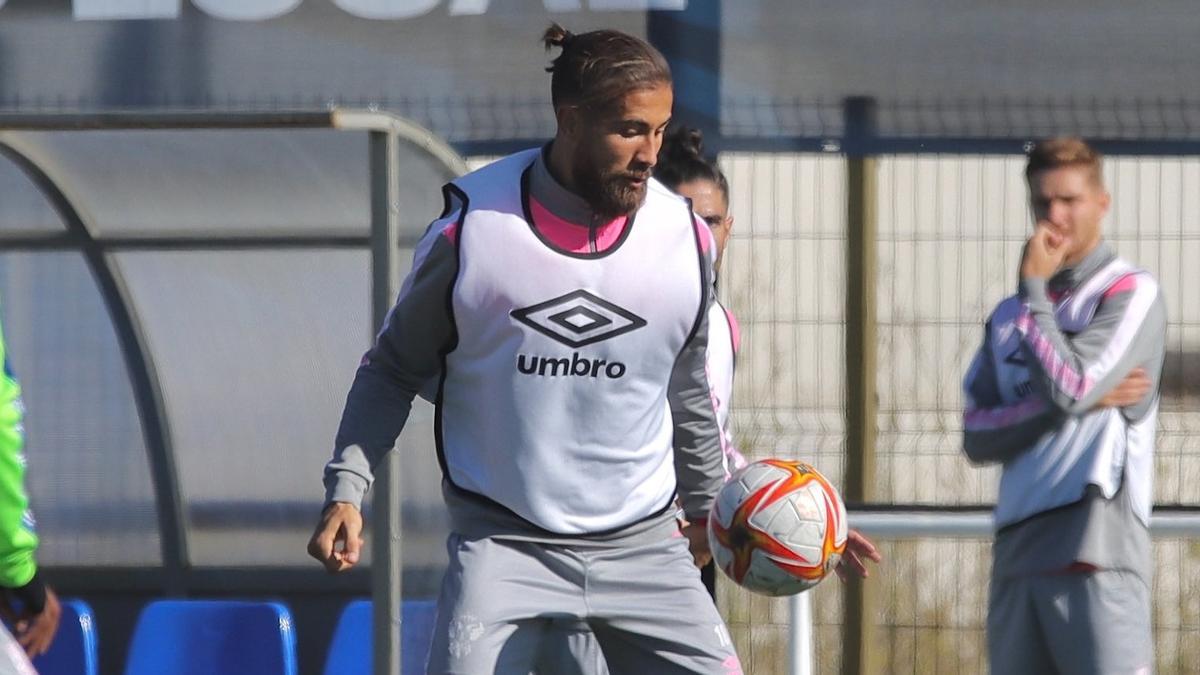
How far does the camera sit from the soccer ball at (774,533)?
4.18 m

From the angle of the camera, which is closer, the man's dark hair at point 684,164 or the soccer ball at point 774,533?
the soccer ball at point 774,533

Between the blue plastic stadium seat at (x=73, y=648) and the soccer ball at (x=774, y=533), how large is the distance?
2.78 m

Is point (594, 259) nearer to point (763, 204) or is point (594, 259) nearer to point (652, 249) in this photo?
point (652, 249)

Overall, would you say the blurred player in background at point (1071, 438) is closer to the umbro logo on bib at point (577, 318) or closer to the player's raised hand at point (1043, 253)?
the player's raised hand at point (1043, 253)

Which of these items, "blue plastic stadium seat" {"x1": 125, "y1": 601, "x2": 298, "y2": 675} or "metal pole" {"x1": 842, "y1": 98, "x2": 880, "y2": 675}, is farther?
"metal pole" {"x1": 842, "y1": 98, "x2": 880, "y2": 675}

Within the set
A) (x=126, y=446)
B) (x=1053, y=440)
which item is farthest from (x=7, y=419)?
(x=126, y=446)

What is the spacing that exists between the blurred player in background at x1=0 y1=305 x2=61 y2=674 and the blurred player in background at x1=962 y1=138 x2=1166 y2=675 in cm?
224

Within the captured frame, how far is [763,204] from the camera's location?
253 inches

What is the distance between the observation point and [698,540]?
4359 millimetres

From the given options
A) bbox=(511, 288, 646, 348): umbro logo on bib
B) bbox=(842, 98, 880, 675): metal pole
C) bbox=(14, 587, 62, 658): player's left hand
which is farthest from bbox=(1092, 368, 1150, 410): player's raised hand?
bbox=(14, 587, 62, 658): player's left hand

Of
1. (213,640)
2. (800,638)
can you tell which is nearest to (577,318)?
(800,638)

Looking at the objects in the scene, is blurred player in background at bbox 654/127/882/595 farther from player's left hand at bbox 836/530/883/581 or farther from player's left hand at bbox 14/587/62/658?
player's left hand at bbox 14/587/62/658

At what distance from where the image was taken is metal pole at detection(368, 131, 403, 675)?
16.9 ft

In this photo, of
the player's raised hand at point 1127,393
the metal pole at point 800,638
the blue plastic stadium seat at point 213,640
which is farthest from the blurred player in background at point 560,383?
the blue plastic stadium seat at point 213,640
